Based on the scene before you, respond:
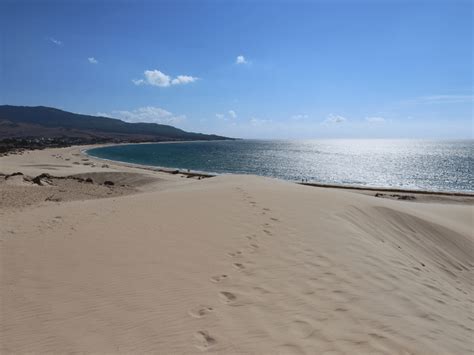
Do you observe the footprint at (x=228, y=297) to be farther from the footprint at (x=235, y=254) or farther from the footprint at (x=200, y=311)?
the footprint at (x=235, y=254)

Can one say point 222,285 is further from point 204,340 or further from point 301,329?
point 301,329

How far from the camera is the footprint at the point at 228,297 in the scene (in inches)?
213

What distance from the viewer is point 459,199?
3341 cm

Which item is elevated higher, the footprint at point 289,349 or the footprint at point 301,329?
the footprint at point 301,329

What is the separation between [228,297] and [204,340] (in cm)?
125

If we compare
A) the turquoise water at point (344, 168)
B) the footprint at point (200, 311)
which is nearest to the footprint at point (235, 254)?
the footprint at point (200, 311)

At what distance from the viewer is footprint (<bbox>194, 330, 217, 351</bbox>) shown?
13.9 ft

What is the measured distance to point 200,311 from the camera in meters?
5.12

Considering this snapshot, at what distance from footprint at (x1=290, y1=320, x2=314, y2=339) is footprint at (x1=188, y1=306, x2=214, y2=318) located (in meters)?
1.37

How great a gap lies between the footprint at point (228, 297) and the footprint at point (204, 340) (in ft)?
2.94

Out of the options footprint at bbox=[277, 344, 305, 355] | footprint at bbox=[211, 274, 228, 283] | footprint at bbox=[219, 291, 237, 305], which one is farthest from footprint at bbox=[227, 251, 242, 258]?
footprint at bbox=[277, 344, 305, 355]

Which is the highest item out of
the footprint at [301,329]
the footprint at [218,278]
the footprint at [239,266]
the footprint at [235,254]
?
the footprint at [235,254]

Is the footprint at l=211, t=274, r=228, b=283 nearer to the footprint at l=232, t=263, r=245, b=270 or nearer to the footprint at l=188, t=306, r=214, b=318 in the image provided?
the footprint at l=232, t=263, r=245, b=270

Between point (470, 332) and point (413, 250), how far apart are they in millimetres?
6194
